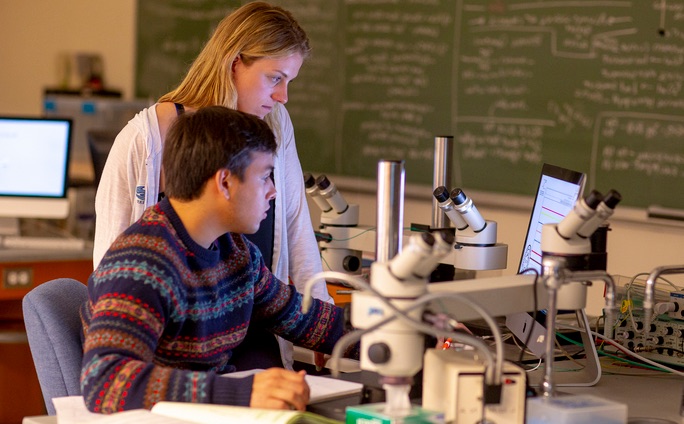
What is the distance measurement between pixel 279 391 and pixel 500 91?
284cm

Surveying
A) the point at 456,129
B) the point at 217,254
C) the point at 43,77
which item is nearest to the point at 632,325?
the point at 217,254

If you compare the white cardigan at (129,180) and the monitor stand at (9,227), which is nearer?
the white cardigan at (129,180)

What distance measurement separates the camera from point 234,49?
236cm

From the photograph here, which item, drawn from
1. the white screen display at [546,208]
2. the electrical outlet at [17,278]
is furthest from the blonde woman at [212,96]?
the electrical outlet at [17,278]

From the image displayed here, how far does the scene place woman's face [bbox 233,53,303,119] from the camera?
7.78ft

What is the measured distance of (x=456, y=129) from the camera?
172 inches

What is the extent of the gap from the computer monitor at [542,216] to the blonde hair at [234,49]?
69 centimetres

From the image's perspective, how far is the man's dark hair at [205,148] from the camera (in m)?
1.80

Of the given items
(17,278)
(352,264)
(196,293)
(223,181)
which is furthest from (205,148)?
(17,278)

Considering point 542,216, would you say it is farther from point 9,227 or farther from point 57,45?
point 57,45

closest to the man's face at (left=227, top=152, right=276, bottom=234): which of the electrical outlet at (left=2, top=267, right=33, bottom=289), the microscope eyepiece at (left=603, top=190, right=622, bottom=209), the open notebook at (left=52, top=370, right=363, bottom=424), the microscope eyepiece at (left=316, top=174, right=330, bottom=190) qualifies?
the open notebook at (left=52, top=370, right=363, bottom=424)

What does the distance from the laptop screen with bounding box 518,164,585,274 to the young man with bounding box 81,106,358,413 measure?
1.56 ft

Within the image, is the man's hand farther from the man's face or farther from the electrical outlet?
the electrical outlet

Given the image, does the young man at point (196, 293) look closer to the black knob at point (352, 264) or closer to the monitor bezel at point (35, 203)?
the black knob at point (352, 264)
